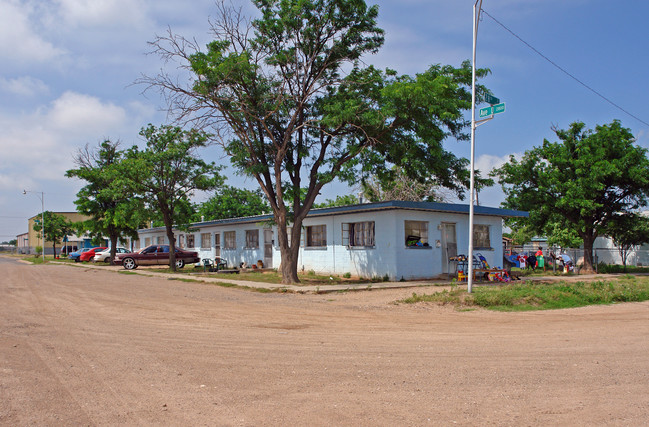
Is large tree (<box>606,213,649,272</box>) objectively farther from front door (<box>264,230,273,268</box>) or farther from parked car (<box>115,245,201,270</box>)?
parked car (<box>115,245,201,270</box>)

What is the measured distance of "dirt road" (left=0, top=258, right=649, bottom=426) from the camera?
4.93 m

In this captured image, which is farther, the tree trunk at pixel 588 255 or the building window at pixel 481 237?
the tree trunk at pixel 588 255

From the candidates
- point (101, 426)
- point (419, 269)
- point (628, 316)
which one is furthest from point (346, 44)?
point (101, 426)

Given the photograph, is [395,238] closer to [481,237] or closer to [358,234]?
[358,234]

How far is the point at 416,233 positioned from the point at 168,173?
15.3 m

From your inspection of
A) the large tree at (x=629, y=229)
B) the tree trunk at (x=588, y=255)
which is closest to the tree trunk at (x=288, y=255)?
the tree trunk at (x=588, y=255)

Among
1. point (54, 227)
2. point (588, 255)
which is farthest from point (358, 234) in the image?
point (54, 227)

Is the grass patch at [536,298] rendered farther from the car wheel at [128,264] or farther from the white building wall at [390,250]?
the car wheel at [128,264]

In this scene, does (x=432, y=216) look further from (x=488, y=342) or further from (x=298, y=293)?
(x=488, y=342)

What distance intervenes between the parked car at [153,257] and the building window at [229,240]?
2.48 metres

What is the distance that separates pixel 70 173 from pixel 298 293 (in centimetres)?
3026

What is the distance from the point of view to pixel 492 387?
5785 mm

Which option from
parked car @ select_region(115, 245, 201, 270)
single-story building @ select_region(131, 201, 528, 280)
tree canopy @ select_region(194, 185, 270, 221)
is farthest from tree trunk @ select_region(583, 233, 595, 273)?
tree canopy @ select_region(194, 185, 270, 221)

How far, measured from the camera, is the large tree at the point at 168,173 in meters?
28.8
